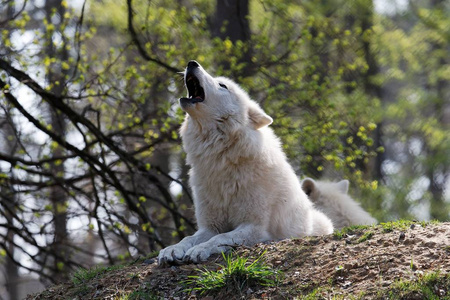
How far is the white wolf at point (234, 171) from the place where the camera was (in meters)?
6.46

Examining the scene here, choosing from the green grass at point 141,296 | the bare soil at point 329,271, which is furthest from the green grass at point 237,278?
the green grass at point 141,296

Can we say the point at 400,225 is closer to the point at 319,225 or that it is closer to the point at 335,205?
the point at 319,225

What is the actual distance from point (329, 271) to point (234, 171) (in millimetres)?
1918

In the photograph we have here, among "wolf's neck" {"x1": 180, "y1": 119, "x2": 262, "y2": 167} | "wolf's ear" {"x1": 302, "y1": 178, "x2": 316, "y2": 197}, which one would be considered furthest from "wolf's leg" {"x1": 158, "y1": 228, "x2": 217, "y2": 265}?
"wolf's ear" {"x1": 302, "y1": 178, "x2": 316, "y2": 197}

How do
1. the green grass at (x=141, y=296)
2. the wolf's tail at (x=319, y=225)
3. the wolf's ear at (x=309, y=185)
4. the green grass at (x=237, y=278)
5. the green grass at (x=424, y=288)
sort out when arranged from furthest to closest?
the wolf's ear at (x=309, y=185)
the wolf's tail at (x=319, y=225)
the green grass at (x=141, y=296)
the green grass at (x=237, y=278)
the green grass at (x=424, y=288)

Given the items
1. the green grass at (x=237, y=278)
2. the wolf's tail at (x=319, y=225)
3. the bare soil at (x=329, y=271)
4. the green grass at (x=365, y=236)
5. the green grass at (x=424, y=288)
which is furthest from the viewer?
the wolf's tail at (x=319, y=225)

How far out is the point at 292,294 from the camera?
4785mm

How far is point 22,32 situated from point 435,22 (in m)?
15.3

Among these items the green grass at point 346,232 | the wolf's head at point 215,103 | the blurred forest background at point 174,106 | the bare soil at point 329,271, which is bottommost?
the bare soil at point 329,271

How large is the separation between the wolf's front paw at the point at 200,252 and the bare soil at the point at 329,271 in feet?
0.34

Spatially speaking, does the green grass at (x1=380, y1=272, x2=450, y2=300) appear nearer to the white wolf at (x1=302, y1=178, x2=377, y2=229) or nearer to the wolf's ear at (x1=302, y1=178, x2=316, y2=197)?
the white wolf at (x1=302, y1=178, x2=377, y2=229)

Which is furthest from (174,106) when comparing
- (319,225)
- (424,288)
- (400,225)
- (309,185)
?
(424,288)

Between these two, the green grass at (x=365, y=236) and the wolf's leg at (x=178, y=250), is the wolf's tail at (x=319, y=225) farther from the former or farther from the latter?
the wolf's leg at (x=178, y=250)

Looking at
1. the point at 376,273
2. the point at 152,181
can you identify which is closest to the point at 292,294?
the point at 376,273
